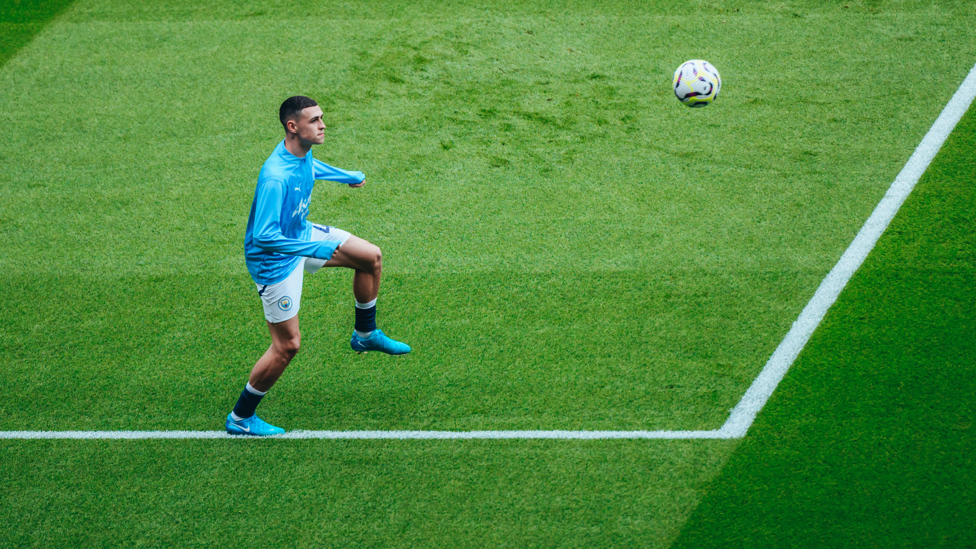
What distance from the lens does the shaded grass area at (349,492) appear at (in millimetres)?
4727

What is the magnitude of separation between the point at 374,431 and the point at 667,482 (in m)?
1.88

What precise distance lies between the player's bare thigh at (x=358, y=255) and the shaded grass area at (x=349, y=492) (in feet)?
3.84

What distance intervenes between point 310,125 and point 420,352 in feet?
5.99

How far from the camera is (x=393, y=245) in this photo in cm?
704

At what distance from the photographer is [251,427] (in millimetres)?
5352

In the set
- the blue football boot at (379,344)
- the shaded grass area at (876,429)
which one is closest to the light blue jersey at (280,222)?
the blue football boot at (379,344)

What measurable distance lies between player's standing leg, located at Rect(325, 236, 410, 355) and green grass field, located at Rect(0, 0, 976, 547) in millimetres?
139

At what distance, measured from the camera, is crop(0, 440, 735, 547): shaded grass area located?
473 cm

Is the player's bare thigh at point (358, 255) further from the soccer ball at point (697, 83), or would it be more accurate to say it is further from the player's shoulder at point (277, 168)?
the soccer ball at point (697, 83)

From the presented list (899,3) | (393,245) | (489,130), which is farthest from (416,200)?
(899,3)

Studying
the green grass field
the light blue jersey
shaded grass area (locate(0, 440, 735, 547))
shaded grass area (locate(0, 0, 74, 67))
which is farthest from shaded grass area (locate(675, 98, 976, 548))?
shaded grass area (locate(0, 0, 74, 67))

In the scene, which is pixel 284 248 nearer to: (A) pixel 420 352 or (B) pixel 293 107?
(B) pixel 293 107

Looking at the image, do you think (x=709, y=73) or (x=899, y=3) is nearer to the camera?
(x=709, y=73)

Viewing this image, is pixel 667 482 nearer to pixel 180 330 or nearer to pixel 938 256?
pixel 938 256
